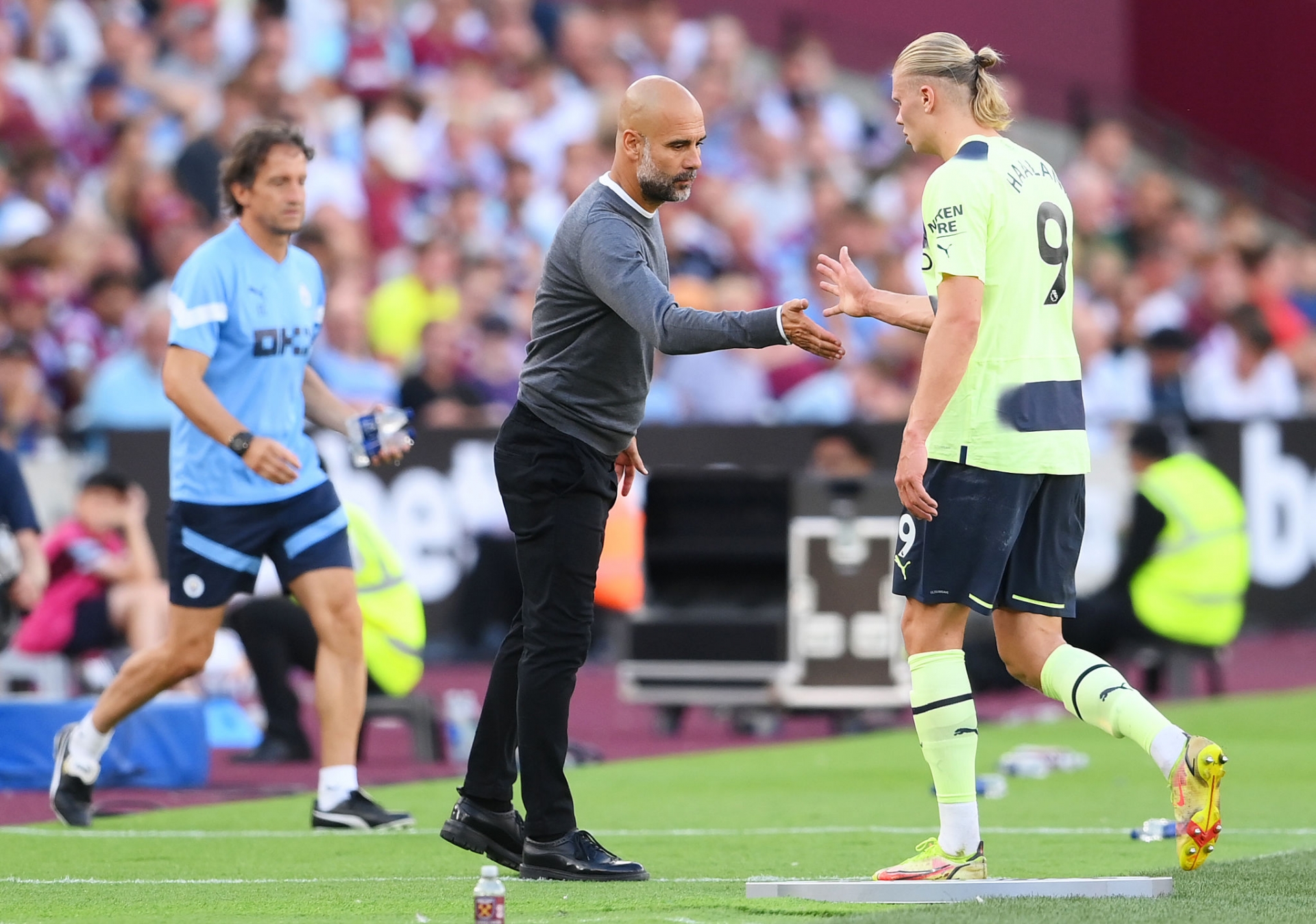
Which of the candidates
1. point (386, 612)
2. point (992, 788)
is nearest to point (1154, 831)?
point (992, 788)

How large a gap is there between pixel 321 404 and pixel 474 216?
9363 mm

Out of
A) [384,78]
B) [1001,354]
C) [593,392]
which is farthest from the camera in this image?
[384,78]

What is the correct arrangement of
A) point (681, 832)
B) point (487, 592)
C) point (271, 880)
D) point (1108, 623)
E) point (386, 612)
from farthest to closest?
point (487, 592), point (1108, 623), point (386, 612), point (681, 832), point (271, 880)

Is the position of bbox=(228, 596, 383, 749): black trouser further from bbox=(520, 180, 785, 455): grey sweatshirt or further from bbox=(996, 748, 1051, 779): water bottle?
bbox=(520, 180, 785, 455): grey sweatshirt

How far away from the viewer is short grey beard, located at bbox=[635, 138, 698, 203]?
6.39 meters

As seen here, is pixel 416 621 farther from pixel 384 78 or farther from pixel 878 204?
pixel 878 204

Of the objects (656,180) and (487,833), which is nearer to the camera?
(656,180)

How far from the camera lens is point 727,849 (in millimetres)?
7668

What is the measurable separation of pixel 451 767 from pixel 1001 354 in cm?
529

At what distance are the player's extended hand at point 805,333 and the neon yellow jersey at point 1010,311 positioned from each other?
1.34ft

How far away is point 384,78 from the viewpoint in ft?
62.1

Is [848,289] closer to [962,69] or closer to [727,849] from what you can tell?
[962,69]

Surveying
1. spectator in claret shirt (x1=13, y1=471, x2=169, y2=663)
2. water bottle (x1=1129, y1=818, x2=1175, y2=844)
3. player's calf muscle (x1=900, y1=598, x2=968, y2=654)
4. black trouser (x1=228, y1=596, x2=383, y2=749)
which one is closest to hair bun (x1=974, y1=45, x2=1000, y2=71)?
player's calf muscle (x1=900, y1=598, x2=968, y2=654)

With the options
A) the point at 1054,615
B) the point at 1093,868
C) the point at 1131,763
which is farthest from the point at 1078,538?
the point at 1131,763
